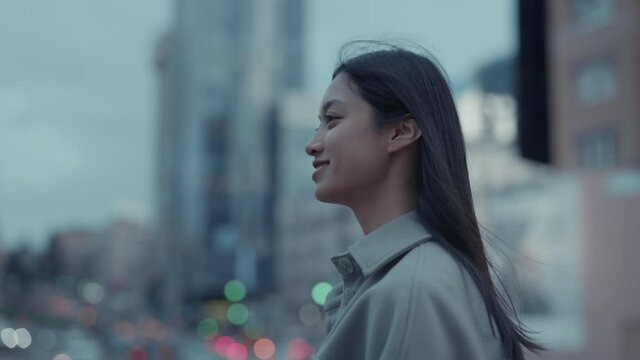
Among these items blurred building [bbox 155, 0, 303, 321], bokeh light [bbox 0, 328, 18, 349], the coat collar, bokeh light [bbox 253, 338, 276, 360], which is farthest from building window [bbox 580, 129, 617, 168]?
blurred building [bbox 155, 0, 303, 321]

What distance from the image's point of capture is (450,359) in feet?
4.26

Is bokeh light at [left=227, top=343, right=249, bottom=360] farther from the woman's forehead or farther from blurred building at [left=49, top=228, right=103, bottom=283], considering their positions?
blurred building at [left=49, top=228, right=103, bottom=283]

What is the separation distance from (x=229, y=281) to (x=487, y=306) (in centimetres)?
10279

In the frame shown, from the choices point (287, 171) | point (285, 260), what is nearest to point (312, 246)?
point (285, 260)

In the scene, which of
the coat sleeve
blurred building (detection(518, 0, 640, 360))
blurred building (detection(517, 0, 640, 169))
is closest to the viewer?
the coat sleeve

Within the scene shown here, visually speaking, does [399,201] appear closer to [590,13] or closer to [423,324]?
[423,324]

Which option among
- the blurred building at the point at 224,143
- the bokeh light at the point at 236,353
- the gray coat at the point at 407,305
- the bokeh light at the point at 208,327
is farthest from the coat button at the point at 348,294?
the blurred building at the point at 224,143

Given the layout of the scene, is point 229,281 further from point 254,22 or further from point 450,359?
point 450,359

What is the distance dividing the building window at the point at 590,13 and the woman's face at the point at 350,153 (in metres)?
20.9

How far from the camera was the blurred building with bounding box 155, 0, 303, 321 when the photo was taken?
105312 millimetres

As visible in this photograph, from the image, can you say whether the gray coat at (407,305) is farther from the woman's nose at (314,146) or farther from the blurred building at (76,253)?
the blurred building at (76,253)

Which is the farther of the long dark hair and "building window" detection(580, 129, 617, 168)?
"building window" detection(580, 129, 617, 168)

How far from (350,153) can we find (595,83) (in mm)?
21630

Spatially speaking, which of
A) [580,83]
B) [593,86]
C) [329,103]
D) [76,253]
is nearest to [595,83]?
[593,86]
